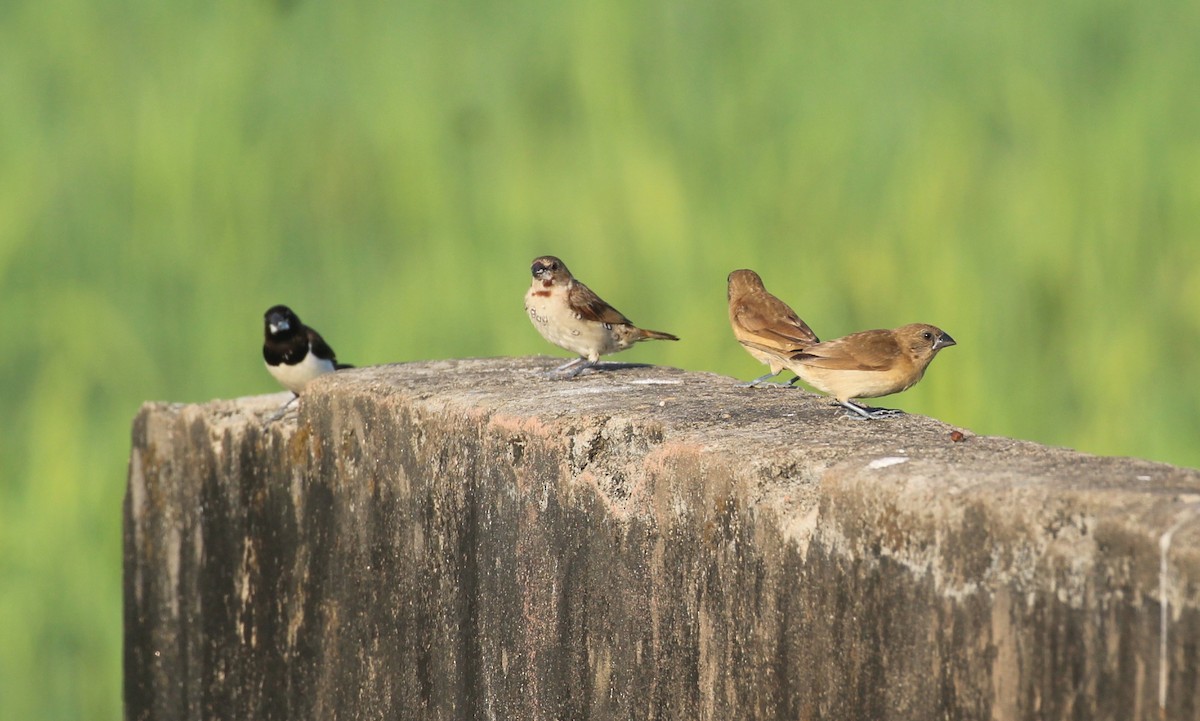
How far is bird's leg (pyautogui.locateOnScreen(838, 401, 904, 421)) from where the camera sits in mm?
3291

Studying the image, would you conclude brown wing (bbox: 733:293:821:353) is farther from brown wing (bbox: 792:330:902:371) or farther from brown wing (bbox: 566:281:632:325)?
brown wing (bbox: 792:330:902:371)

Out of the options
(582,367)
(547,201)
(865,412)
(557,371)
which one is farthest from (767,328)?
(547,201)

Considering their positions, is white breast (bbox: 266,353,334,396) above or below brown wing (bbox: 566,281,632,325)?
below

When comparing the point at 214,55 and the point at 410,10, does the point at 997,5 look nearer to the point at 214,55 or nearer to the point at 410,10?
the point at 410,10

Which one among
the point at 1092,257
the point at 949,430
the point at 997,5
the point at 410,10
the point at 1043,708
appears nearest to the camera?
the point at 1043,708

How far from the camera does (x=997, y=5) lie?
19.1 ft

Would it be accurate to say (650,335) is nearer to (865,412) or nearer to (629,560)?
(865,412)

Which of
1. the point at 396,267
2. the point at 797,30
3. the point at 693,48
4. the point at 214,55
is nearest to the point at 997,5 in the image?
the point at 797,30

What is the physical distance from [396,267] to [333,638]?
206cm

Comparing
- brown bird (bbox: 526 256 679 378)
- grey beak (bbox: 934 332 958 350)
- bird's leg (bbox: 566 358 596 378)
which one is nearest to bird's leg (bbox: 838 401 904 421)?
grey beak (bbox: 934 332 958 350)

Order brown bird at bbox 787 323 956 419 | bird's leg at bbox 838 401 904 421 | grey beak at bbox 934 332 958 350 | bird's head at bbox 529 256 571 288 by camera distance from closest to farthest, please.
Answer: bird's leg at bbox 838 401 904 421 < brown bird at bbox 787 323 956 419 < grey beak at bbox 934 332 958 350 < bird's head at bbox 529 256 571 288

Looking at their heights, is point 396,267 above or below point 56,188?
below

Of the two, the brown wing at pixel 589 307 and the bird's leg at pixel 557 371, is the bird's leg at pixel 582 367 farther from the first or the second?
the brown wing at pixel 589 307

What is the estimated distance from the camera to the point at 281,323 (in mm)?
5410
